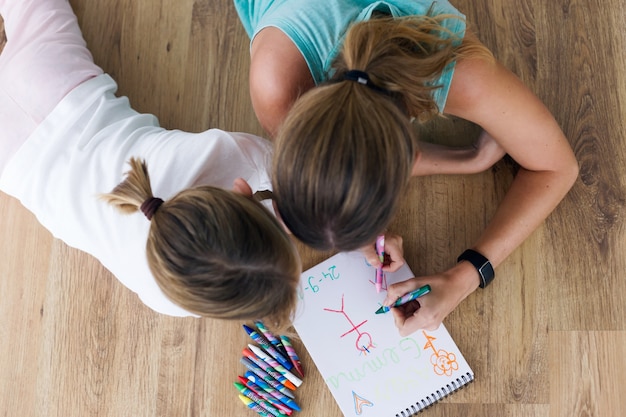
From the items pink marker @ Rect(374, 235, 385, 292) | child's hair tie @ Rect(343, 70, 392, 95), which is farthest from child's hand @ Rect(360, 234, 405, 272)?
child's hair tie @ Rect(343, 70, 392, 95)

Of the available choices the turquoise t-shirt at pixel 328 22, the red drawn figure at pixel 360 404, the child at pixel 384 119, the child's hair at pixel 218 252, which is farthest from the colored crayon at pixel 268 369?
the turquoise t-shirt at pixel 328 22

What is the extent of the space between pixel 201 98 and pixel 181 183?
0.36 metres

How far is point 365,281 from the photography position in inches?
36.6

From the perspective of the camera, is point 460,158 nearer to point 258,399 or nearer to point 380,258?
point 380,258

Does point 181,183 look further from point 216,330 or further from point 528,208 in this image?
point 528,208

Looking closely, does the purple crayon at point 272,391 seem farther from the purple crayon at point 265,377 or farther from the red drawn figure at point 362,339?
the red drawn figure at point 362,339

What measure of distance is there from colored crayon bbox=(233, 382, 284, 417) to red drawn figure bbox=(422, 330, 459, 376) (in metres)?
0.27

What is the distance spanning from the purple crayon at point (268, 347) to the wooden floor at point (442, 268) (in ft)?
0.09

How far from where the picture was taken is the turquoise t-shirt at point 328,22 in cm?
74

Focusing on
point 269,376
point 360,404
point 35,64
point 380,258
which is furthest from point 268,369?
point 35,64

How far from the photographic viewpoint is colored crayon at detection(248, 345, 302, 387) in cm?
92

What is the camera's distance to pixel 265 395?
924mm

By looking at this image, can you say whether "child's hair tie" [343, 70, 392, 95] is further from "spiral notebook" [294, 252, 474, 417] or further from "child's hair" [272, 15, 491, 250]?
"spiral notebook" [294, 252, 474, 417]

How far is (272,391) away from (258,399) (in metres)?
0.03
